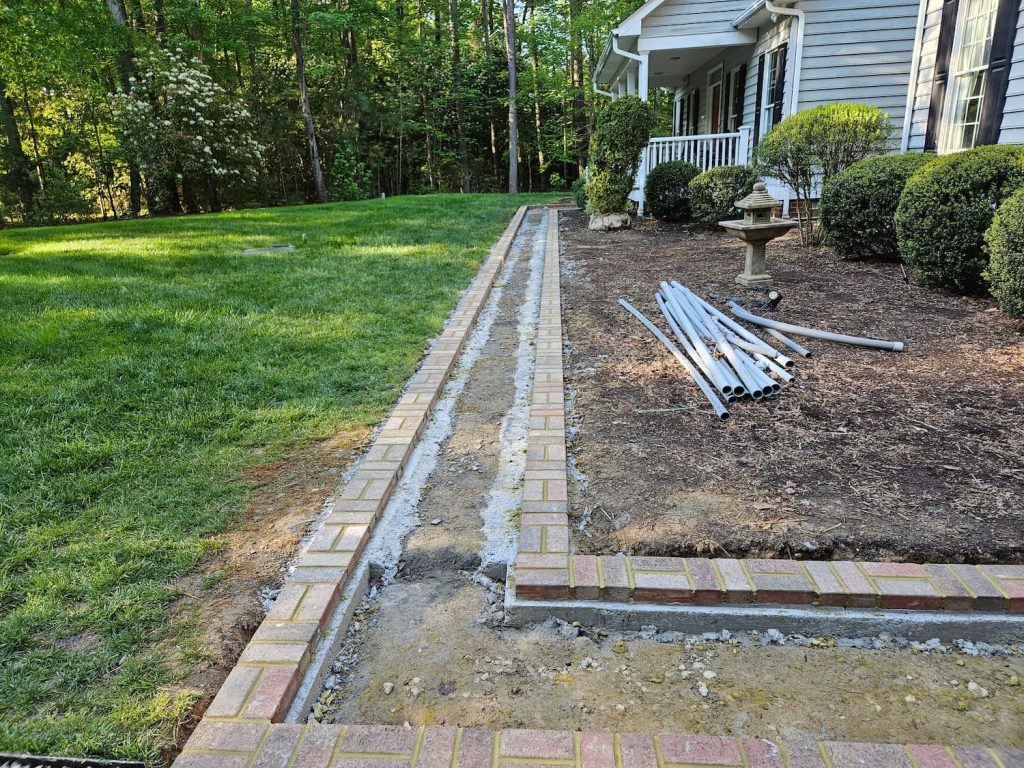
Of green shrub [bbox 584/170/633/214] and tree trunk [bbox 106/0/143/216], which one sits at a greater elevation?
tree trunk [bbox 106/0/143/216]

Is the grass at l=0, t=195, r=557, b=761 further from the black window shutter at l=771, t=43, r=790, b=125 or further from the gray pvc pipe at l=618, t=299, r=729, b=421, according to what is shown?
the black window shutter at l=771, t=43, r=790, b=125

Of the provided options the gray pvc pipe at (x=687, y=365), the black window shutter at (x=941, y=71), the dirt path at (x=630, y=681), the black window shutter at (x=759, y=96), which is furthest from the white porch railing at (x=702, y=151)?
the dirt path at (x=630, y=681)

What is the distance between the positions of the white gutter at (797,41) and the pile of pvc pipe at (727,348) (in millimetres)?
6675

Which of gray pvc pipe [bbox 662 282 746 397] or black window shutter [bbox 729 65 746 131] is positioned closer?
gray pvc pipe [bbox 662 282 746 397]

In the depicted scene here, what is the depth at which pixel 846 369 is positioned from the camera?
390 centimetres

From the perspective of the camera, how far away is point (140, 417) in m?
3.30

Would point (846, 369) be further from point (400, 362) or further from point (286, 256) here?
point (286, 256)

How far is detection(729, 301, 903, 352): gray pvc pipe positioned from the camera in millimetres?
4148

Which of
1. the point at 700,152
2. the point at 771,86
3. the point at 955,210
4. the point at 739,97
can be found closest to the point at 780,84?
the point at 771,86

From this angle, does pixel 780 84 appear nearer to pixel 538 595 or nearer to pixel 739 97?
pixel 739 97

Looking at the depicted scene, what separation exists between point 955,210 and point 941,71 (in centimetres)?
337

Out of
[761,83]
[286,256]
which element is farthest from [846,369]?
[761,83]

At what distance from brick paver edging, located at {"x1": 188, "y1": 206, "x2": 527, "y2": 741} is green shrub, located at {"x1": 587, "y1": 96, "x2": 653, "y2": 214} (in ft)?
25.4

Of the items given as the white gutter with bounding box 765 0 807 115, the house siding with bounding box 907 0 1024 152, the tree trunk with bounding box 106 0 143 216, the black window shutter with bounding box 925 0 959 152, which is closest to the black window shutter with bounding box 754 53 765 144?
the white gutter with bounding box 765 0 807 115
